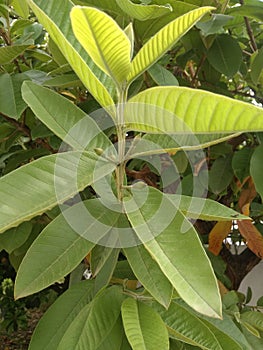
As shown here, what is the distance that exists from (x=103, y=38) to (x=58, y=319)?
0.39m

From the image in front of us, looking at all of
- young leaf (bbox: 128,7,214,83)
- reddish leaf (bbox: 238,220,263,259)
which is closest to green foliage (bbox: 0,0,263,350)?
young leaf (bbox: 128,7,214,83)

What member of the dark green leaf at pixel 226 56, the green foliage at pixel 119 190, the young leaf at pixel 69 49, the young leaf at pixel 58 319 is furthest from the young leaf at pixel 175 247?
the dark green leaf at pixel 226 56

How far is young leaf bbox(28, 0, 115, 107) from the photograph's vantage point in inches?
17.1

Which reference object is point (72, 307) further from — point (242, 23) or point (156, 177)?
point (242, 23)

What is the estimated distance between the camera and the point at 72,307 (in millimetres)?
660

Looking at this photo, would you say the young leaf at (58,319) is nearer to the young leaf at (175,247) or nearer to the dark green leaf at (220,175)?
the young leaf at (175,247)

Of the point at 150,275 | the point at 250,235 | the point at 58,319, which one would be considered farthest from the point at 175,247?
the point at 250,235

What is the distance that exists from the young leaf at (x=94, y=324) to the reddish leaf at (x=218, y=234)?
476 mm

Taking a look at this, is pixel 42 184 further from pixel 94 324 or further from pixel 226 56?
pixel 226 56

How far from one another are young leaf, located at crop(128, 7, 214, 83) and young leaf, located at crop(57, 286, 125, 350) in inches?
10.6

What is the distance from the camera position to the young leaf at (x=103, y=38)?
379mm

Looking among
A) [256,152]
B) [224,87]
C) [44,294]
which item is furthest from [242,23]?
[44,294]

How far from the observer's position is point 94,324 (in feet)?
1.85

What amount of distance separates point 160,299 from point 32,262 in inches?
5.5
